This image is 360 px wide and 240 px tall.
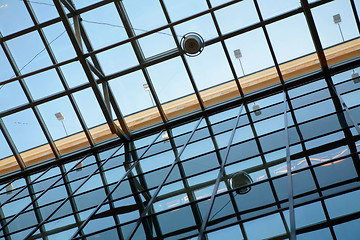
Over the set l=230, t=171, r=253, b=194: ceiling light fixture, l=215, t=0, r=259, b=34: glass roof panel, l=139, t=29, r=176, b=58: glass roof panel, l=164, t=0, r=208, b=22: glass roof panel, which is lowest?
l=230, t=171, r=253, b=194: ceiling light fixture

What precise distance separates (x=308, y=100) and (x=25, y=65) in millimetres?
10495

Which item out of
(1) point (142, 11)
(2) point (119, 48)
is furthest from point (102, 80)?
(1) point (142, 11)

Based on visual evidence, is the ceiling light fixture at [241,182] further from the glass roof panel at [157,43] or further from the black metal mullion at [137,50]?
the glass roof panel at [157,43]

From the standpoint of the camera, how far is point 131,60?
1609cm

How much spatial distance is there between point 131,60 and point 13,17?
15.9ft

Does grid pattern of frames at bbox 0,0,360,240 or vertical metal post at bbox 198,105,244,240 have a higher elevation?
grid pattern of frames at bbox 0,0,360,240

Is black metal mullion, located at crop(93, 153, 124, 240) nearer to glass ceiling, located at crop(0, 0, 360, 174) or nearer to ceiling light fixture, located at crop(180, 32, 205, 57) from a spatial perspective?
glass ceiling, located at crop(0, 0, 360, 174)

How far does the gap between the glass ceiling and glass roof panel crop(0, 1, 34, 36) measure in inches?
1.5

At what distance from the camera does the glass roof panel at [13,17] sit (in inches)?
648

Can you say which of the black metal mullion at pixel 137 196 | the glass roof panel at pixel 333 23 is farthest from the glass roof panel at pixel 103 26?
the glass roof panel at pixel 333 23

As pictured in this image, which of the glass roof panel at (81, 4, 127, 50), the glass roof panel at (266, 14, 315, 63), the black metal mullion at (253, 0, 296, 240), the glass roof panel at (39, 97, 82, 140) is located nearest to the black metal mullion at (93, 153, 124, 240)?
the glass roof panel at (39, 97, 82, 140)

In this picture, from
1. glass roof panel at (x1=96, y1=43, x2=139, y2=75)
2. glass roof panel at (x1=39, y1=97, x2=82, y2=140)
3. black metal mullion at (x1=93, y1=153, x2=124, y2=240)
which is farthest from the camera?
glass roof panel at (x1=39, y1=97, x2=82, y2=140)

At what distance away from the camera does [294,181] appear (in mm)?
8812

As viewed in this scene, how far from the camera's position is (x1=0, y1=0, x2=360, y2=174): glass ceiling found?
1536 cm
